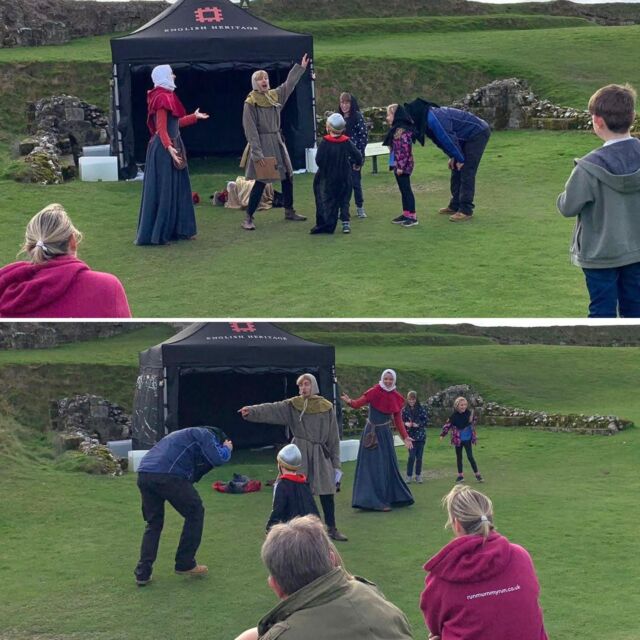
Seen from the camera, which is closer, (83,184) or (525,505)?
(525,505)

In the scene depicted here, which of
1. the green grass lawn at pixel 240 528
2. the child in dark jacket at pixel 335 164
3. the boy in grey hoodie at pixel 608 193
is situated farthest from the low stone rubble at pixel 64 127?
the boy in grey hoodie at pixel 608 193

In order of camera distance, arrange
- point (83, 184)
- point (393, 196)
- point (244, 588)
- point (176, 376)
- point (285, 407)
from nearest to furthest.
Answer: point (244, 588) → point (285, 407) → point (176, 376) → point (393, 196) → point (83, 184)

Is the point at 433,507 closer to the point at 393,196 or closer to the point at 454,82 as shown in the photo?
the point at 393,196

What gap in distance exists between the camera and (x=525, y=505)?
13.2m

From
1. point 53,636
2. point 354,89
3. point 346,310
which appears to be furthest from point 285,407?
point 354,89

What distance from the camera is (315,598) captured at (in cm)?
434

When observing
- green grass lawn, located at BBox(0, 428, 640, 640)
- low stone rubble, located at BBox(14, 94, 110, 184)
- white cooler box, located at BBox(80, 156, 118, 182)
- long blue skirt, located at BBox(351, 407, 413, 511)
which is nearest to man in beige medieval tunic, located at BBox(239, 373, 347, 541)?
green grass lawn, located at BBox(0, 428, 640, 640)

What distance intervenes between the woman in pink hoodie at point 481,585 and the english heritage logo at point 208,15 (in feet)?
42.8

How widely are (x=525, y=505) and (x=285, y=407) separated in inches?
125

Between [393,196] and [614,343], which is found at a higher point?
[393,196]

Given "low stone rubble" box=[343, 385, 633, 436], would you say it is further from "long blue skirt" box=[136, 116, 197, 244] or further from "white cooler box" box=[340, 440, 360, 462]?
"long blue skirt" box=[136, 116, 197, 244]

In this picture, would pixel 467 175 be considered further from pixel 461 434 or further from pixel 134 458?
pixel 134 458

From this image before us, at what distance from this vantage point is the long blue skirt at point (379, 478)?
516 inches

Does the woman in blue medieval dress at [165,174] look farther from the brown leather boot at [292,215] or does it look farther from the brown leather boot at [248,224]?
the brown leather boot at [292,215]
